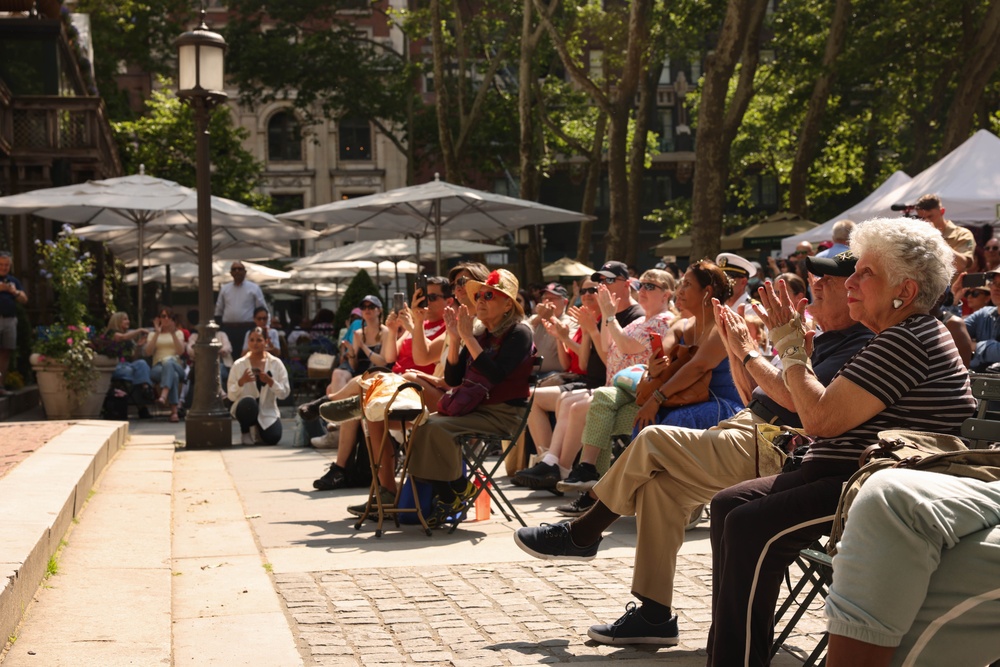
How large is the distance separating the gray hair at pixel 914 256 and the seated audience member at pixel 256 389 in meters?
10.4

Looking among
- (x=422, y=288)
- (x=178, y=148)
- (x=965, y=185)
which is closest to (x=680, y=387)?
(x=422, y=288)

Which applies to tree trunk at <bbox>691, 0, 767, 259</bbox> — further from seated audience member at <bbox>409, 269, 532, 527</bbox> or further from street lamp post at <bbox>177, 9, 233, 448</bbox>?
seated audience member at <bbox>409, 269, 532, 527</bbox>

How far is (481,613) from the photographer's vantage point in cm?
584

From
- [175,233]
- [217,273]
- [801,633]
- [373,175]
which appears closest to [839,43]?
[175,233]

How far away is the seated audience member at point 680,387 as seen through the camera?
23.7 feet

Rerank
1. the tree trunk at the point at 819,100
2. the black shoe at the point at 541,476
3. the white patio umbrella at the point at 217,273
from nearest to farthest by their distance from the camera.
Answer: the black shoe at the point at 541,476 < the tree trunk at the point at 819,100 < the white patio umbrella at the point at 217,273

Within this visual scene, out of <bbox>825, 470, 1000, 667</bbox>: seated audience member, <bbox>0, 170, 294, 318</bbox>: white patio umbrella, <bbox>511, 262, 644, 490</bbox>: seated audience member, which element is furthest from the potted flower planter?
<bbox>825, 470, 1000, 667</bbox>: seated audience member

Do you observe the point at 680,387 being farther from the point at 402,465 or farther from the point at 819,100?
the point at 819,100

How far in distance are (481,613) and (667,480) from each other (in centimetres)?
115

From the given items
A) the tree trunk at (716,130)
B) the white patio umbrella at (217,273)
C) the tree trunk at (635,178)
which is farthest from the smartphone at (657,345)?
the white patio umbrella at (217,273)

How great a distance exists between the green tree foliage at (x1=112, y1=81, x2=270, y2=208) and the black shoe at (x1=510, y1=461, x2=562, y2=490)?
117ft

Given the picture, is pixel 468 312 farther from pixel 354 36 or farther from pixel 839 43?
pixel 354 36

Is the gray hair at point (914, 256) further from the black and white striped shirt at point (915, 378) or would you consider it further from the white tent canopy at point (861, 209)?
the white tent canopy at point (861, 209)

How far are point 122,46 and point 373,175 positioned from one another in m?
22.4
